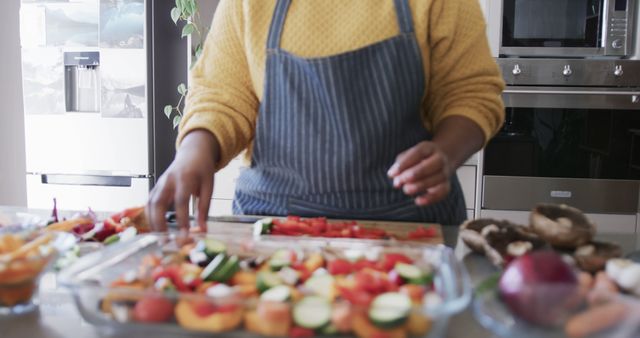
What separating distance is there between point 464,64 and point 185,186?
55cm

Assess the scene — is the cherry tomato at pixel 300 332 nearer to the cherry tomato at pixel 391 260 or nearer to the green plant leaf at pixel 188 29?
the cherry tomato at pixel 391 260

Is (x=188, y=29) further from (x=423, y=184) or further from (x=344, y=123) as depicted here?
(x=423, y=184)

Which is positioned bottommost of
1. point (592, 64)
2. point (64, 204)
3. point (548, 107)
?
point (64, 204)

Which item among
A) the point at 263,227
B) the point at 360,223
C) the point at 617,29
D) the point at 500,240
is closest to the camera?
the point at 500,240

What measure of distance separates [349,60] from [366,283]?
1.83ft

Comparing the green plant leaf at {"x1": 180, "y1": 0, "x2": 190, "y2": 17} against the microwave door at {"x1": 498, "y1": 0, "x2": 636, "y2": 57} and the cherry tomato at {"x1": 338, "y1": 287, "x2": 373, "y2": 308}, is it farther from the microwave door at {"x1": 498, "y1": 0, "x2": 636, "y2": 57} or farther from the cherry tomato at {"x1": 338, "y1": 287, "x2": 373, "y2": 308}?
the cherry tomato at {"x1": 338, "y1": 287, "x2": 373, "y2": 308}

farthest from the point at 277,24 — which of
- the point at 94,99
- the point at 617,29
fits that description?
the point at 94,99

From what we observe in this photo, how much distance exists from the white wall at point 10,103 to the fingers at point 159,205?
7.31 ft

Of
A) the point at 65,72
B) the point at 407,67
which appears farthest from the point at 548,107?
the point at 65,72

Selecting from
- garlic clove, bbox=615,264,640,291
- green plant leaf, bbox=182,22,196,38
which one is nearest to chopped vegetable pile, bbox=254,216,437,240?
garlic clove, bbox=615,264,640,291

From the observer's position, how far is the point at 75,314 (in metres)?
0.59

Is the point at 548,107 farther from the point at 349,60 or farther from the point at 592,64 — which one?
the point at 349,60

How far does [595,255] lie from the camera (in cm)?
72

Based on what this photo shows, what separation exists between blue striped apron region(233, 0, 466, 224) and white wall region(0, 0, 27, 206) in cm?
211
